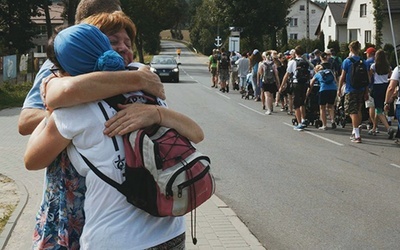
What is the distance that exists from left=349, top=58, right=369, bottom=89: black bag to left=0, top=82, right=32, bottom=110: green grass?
483 inches

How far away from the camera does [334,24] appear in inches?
3078

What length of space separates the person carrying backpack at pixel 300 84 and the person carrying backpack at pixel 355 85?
1.52 m

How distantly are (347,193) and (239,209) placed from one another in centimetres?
173

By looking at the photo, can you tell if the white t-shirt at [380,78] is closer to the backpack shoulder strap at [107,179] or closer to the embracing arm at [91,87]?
the embracing arm at [91,87]

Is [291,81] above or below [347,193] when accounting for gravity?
above

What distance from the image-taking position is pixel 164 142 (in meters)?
2.22

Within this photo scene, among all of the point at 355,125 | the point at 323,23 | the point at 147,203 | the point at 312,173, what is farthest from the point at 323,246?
the point at 323,23

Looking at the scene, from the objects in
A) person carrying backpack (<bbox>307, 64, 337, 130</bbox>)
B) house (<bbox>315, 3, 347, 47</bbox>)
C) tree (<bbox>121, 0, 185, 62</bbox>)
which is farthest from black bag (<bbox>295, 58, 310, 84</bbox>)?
house (<bbox>315, 3, 347, 47</bbox>)

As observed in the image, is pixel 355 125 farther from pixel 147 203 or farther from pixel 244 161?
pixel 147 203

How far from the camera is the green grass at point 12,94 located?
2159 centimetres

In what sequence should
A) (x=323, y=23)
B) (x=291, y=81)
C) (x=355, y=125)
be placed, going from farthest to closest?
1. (x=323, y=23)
2. (x=291, y=81)
3. (x=355, y=125)

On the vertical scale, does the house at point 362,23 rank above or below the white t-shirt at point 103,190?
above

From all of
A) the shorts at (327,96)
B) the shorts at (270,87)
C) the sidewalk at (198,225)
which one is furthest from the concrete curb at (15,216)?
the shorts at (270,87)

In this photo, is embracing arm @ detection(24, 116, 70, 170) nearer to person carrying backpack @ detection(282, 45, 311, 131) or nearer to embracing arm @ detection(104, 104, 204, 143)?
embracing arm @ detection(104, 104, 204, 143)
